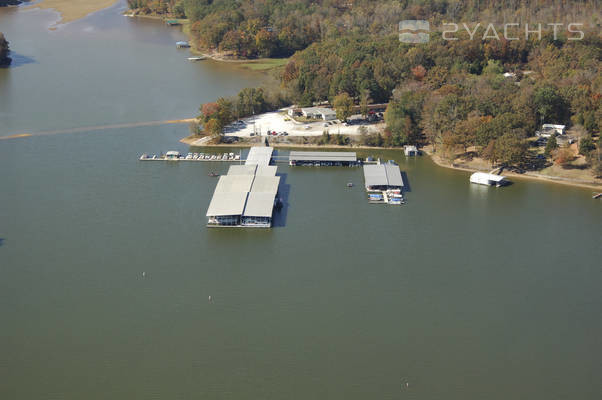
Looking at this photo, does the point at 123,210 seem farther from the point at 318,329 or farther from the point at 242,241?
the point at 318,329

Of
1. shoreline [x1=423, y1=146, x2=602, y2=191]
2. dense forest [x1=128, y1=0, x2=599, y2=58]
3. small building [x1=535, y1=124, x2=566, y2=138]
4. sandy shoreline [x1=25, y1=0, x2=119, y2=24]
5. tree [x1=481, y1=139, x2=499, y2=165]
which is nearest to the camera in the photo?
shoreline [x1=423, y1=146, x2=602, y2=191]

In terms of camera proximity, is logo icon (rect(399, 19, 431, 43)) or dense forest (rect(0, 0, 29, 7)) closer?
logo icon (rect(399, 19, 431, 43))

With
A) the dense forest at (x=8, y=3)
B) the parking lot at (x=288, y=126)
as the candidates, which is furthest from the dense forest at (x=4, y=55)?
the dense forest at (x=8, y=3)

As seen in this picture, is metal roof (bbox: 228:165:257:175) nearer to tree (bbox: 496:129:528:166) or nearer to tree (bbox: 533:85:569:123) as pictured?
tree (bbox: 496:129:528:166)

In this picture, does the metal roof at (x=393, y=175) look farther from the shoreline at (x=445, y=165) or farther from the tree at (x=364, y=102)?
the tree at (x=364, y=102)

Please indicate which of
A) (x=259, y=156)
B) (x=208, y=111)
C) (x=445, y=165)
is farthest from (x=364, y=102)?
(x=259, y=156)

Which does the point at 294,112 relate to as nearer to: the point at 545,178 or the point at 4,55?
the point at 545,178

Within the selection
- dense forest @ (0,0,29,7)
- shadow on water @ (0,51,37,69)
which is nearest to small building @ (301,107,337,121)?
shadow on water @ (0,51,37,69)
